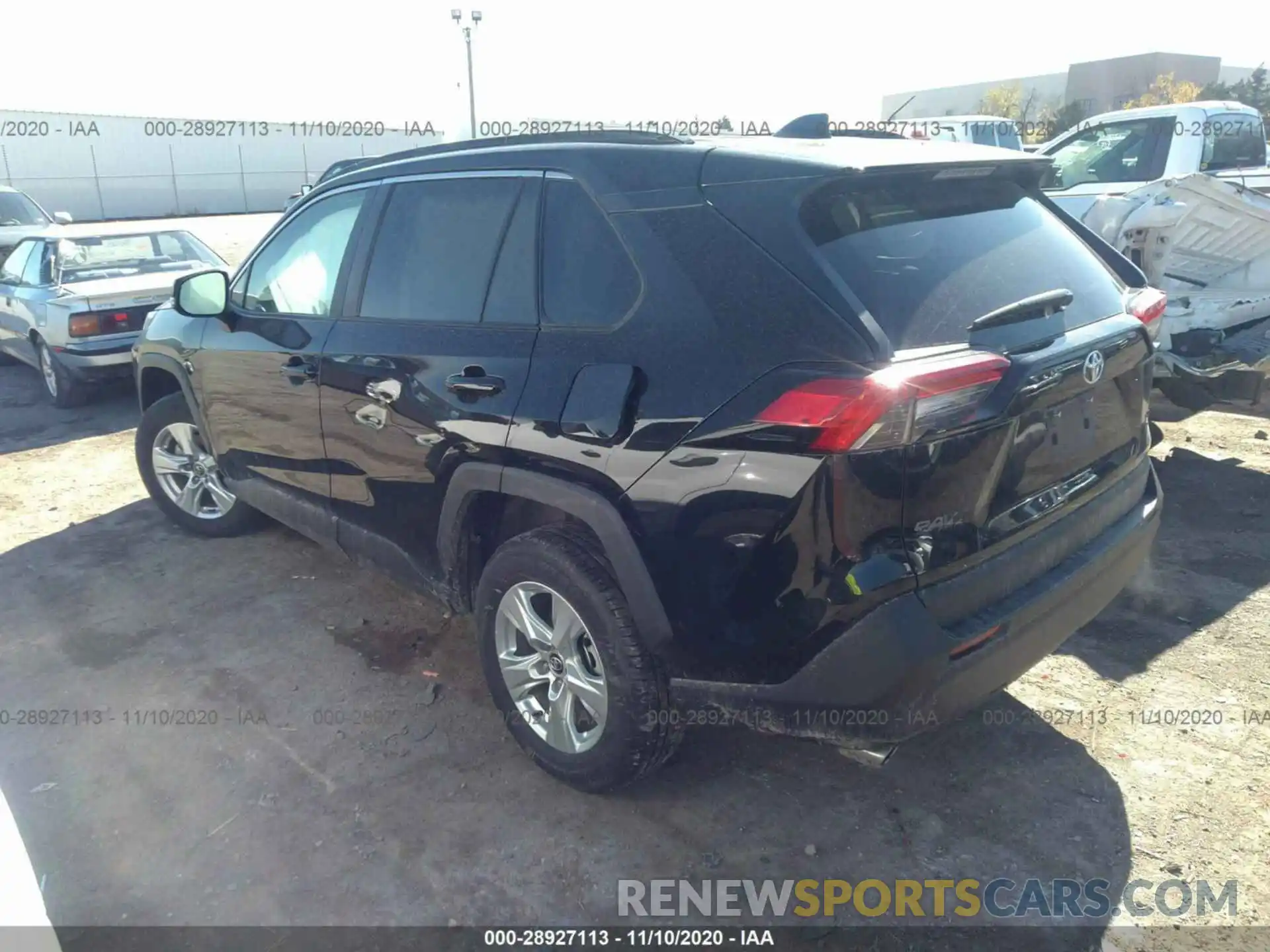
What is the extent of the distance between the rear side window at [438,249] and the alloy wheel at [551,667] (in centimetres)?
98

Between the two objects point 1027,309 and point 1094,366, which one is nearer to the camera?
point 1027,309

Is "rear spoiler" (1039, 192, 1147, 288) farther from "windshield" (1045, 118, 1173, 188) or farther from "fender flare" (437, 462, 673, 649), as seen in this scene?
"windshield" (1045, 118, 1173, 188)

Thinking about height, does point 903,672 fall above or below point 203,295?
below

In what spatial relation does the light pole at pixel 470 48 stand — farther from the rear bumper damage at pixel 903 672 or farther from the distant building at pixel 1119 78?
the distant building at pixel 1119 78

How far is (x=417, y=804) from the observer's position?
10.0ft

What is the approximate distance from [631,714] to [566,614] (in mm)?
378

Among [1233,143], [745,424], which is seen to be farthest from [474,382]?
[1233,143]

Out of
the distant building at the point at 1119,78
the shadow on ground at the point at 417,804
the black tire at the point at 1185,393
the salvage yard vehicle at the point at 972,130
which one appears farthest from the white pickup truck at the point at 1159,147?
the distant building at the point at 1119,78

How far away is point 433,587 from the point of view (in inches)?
136

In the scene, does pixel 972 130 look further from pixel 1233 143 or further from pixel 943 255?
pixel 943 255

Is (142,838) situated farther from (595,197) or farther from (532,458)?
(595,197)

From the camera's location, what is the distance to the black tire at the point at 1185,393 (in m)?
5.62

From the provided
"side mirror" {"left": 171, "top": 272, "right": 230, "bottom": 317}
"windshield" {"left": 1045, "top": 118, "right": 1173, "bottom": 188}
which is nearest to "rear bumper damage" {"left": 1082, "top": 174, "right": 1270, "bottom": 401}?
"windshield" {"left": 1045, "top": 118, "right": 1173, "bottom": 188}

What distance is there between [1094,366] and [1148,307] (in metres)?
0.63
